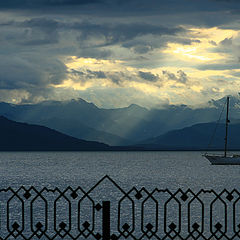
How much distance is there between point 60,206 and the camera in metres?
57.3

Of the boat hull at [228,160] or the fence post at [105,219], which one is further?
the boat hull at [228,160]

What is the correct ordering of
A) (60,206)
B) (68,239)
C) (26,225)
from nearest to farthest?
1. (68,239)
2. (26,225)
3. (60,206)

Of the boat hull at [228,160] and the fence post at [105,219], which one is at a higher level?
the boat hull at [228,160]

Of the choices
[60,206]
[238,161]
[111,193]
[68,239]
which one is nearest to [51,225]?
[68,239]

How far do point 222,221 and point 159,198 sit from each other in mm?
21483

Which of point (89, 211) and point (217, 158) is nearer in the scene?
point (89, 211)

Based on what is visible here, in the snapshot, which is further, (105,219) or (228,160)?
(228,160)

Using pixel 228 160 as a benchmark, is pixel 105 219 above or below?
below

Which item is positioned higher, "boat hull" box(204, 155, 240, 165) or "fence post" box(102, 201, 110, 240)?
"boat hull" box(204, 155, 240, 165)

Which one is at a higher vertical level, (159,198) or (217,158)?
(217,158)

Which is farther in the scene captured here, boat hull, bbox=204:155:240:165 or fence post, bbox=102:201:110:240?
boat hull, bbox=204:155:240:165

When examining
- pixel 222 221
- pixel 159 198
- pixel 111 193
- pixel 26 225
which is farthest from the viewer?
pixel 111 193

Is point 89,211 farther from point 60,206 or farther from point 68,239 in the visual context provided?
point 68,239

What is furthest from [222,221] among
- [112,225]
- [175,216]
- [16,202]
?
[16,202]
